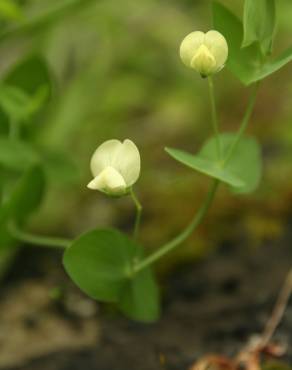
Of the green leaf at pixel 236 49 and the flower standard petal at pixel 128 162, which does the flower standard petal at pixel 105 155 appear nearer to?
the flower standard petal at pixel 128 162

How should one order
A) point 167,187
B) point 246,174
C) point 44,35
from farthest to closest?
point 44,35 < point 167,187 < point 246,174

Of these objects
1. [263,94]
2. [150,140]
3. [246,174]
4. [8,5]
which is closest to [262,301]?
[246,174]

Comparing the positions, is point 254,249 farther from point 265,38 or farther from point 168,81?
point 168,81

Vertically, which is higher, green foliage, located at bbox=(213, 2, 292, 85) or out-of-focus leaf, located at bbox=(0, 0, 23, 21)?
green foliage, located at bbox=(213, 2, 292, 85)

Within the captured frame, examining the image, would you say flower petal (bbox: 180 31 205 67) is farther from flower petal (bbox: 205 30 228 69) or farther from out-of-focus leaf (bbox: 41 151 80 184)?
out-of-focus leaf (bbox: 41 151 80 184)

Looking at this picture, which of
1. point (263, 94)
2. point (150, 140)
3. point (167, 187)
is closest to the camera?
point (167, 187)

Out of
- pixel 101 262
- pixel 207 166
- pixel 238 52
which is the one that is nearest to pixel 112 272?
pixel 101 262

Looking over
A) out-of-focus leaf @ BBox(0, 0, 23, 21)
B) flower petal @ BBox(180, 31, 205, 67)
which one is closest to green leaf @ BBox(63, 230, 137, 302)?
flower petal @ BBox(180, 31, 205, 67)

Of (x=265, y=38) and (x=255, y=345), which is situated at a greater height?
(x=265, y=38)

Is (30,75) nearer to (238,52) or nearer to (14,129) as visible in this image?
(14,129)
